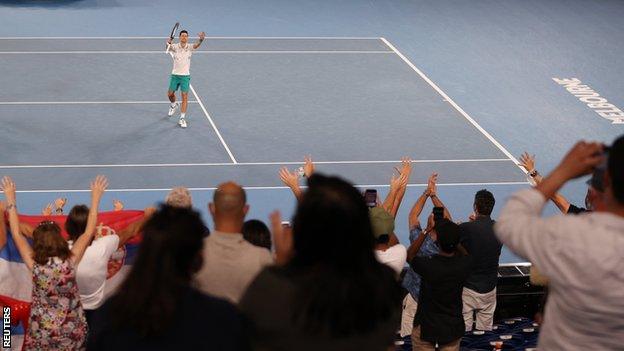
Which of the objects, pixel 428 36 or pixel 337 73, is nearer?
pixel 337 73

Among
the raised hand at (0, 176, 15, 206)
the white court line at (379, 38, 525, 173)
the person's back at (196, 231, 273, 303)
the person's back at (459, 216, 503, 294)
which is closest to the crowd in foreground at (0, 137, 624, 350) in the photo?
the person's back at (196, 231, 273, 303)

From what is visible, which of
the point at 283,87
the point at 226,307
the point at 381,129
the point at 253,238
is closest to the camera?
the point at 226,307

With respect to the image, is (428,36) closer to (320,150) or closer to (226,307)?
(320,150)

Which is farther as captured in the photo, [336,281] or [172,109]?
[172,109]

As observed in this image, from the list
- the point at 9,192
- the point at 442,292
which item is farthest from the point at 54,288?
the point at 442,292

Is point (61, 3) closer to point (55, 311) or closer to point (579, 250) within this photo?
point (55, 311)

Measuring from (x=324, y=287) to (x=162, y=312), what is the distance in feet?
2.09

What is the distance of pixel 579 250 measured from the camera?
419cm

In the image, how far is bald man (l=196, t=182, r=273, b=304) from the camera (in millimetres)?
5633

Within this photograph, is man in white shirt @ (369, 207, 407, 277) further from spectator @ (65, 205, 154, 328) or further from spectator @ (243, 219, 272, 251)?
spectator @ (65, 205, 154, 328)

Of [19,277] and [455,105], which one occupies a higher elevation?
[455,105]

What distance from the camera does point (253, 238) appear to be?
295 inches

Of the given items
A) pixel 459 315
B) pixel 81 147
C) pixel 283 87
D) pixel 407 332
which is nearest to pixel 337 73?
pixel 283 87

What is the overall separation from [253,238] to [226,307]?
10.7 ft
